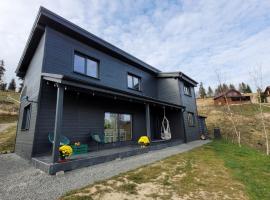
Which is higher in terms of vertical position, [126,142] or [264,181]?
[126,142]

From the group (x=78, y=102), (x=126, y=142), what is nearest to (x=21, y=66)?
(x=78, y=102)

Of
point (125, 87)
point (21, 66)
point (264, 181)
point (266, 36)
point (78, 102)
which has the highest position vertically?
point (266, 36)

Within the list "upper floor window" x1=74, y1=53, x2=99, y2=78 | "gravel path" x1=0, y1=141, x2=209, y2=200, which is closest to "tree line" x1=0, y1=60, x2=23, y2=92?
"upper floor window" x1=74, y1=53, x2=99, y2=78

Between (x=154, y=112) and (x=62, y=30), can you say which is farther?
(x=154, y=112)

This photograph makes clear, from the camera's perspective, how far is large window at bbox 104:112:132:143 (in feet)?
28.6

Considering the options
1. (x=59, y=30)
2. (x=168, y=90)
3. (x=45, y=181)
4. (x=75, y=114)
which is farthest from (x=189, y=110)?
(x=45, y=181)

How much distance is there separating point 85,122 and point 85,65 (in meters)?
2.86

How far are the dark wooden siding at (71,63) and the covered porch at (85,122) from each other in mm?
880

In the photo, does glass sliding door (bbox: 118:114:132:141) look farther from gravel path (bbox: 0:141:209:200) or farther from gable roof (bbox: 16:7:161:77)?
gravel path (bbox: 0:141:209:200)

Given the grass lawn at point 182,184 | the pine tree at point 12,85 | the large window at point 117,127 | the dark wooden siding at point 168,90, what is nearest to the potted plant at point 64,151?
the grass lawn at point 182,184

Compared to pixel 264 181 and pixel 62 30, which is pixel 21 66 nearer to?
pixel 62 30

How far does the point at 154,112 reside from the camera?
43.1ft

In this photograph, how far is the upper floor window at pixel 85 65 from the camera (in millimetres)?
8155

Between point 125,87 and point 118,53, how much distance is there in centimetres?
206
